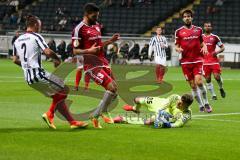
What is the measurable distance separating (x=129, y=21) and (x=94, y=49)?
131ft

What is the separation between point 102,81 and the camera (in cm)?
1380

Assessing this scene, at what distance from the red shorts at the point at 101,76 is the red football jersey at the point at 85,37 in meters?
0.20

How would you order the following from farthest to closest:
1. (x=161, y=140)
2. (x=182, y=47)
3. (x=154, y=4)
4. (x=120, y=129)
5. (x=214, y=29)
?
(x=154, y=4)
(x=214, y=29)
(x=182, y=47)
(x=120, y=129)
(x=161, y=140)

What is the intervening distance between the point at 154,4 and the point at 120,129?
Result: 40739 millimetres

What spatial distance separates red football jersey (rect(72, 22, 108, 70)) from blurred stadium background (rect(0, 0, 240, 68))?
31555mm

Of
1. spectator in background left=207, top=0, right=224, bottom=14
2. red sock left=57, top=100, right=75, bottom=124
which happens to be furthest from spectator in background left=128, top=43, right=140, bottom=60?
red sock left=57, top=100, right=75, bottom=124

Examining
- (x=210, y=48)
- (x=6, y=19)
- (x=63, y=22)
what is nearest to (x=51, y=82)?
(x=210, y=48)

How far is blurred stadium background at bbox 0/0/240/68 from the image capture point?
46750mm

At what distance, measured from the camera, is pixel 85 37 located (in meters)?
14.2

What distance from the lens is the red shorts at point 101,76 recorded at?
45.2ft

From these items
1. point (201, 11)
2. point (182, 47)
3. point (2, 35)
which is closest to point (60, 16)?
point (2, 35)

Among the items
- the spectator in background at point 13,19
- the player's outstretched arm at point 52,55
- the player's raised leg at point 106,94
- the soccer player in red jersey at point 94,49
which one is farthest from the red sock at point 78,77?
the spectator in background at point 13,19

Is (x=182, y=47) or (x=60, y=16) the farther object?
(x=60, y=16)

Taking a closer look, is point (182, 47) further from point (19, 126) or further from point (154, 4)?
point (154, 4)
